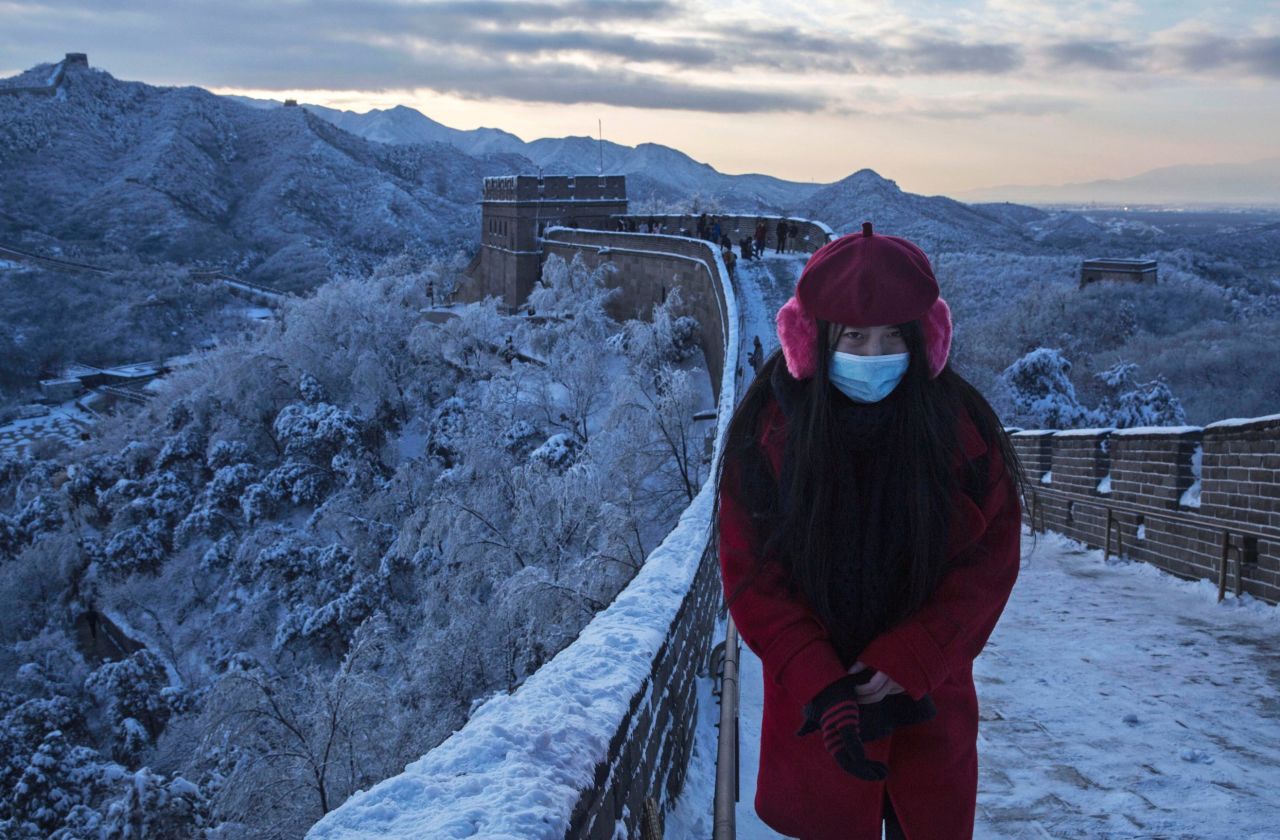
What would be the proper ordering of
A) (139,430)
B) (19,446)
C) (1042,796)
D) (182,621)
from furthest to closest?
(19,446)
(139,430)
(182,621)
(1042,796)

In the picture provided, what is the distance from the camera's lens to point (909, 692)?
200 cm

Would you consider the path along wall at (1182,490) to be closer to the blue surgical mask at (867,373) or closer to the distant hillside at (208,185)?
the blue surgical mask at (867,373)

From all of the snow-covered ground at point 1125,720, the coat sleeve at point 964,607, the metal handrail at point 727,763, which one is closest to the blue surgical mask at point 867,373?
the coat sleeve at point 964,607

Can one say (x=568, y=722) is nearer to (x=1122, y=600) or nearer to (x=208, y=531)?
(x=1122, y=600)

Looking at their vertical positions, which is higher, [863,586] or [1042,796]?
[863,586]

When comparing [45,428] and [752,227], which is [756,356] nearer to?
[752,227]

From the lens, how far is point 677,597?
3.77m

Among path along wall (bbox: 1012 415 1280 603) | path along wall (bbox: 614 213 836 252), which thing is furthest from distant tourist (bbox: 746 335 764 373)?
path along wall (bbox: 1012 415 1280 603)

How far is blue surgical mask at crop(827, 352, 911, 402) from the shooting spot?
2127 mm

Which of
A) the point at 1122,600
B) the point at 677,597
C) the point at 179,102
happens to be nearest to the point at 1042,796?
the point at 677,597

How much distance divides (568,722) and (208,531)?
26908mm

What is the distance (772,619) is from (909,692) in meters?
0.33

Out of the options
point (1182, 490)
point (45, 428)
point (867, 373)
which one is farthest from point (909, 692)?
point (45, 428)

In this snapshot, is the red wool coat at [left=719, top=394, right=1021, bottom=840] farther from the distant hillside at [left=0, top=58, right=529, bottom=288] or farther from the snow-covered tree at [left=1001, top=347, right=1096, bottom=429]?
the distant hillside at [left=0, top=58, right=529, bottom=288]
